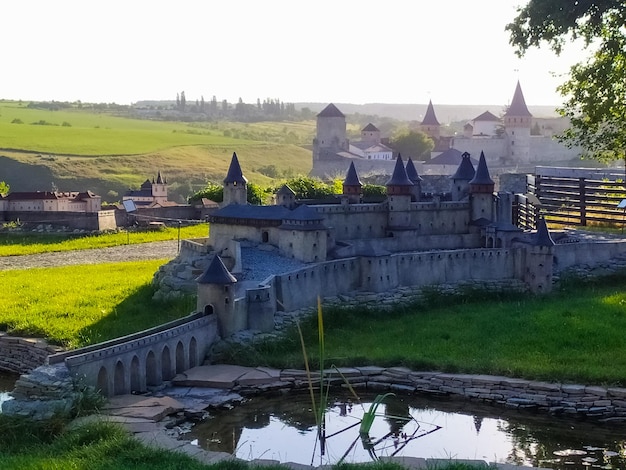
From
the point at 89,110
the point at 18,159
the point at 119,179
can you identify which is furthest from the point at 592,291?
the point at 89,110

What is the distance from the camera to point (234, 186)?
1194 inches

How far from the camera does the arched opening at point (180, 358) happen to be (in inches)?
803

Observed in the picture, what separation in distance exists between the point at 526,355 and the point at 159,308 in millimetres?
10842

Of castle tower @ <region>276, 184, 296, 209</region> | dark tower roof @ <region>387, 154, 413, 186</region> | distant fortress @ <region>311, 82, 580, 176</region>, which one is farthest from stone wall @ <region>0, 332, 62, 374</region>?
distant fortress @ <region>311, 82, 580, 176</region>

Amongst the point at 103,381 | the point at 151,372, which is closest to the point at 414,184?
the point at 151,372

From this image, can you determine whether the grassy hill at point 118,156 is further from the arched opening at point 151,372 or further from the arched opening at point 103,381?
the arched opening at point 103,381

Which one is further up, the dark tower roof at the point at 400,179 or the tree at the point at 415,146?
the dark tower roof at the point at 400,179

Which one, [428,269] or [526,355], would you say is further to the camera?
[428,269]

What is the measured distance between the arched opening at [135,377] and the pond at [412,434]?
199cm

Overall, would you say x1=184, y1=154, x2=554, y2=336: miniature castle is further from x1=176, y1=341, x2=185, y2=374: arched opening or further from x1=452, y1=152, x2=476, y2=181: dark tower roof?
x1=176, y1=341, x2=185, y2=374: arched opening

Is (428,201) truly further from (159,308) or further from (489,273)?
(159,308)

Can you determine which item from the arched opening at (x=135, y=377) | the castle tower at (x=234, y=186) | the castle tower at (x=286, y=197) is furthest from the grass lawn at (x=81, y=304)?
the castle tower at (x=286, y=197)

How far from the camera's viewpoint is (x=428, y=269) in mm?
27750

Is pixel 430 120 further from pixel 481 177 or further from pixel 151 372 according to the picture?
pixel 151 372
